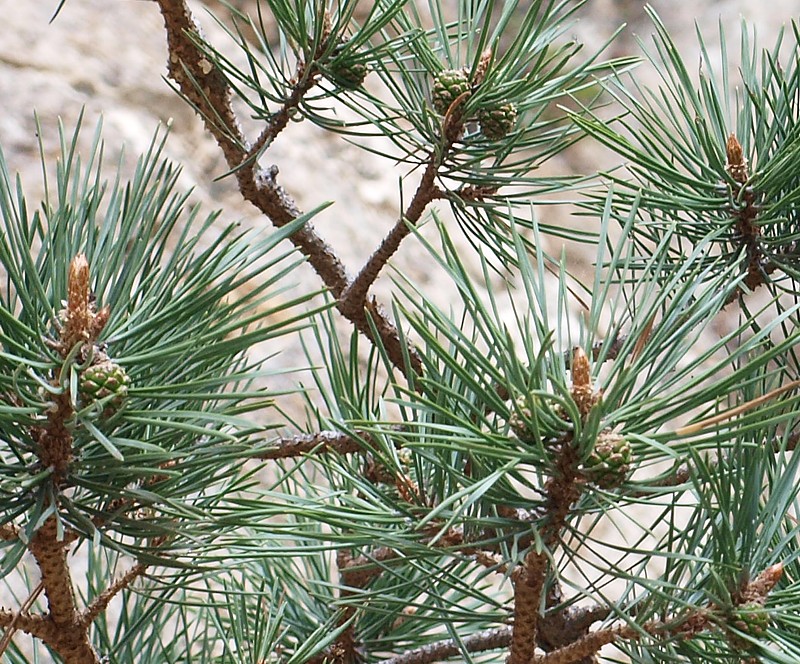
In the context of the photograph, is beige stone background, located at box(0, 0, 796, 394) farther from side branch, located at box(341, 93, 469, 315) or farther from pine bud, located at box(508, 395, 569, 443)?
pine bud, located at box(508, 395, 569, 443)

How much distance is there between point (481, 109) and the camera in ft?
1.45

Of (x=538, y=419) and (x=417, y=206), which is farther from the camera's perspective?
(x=417, y=206)

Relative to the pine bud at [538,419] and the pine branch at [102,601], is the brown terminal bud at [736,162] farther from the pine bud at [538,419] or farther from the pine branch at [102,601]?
the pine branch at [102,601]

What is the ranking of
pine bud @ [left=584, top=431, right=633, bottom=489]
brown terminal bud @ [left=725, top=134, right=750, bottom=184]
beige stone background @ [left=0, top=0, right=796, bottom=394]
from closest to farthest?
1. pine bud @ [left=584, top=431, right=633, bottom=489]
2. brown terminal bud @ [left=725, top=134, right=750, bottom=184]
3. beige stone background @ [left=0, top=0, right=796, bottom=394]

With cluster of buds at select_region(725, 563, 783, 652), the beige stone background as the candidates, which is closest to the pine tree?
cluster of buds at select_region(725, 563, 783, 652)

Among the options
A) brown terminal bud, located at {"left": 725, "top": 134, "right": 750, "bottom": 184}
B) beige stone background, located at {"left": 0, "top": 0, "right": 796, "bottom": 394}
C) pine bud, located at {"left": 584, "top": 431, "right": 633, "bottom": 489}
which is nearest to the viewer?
pine bud, located at {"left": 584, "top": 431, "right": 633, "bottom": 489}

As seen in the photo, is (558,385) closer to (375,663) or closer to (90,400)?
(90,400)

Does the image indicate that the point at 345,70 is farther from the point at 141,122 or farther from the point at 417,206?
the point at 141,122

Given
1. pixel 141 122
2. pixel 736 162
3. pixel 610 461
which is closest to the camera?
pixel 610 461

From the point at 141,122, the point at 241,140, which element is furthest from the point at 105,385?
the point at 141,122

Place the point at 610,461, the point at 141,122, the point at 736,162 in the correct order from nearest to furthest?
the point at 610,461, the point at 736,162, the point at 141,122

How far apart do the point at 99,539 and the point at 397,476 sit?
12cm

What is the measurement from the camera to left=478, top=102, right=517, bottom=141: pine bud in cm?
44

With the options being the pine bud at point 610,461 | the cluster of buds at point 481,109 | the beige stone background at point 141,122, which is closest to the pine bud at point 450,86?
the cluster of buds at point 481,109
